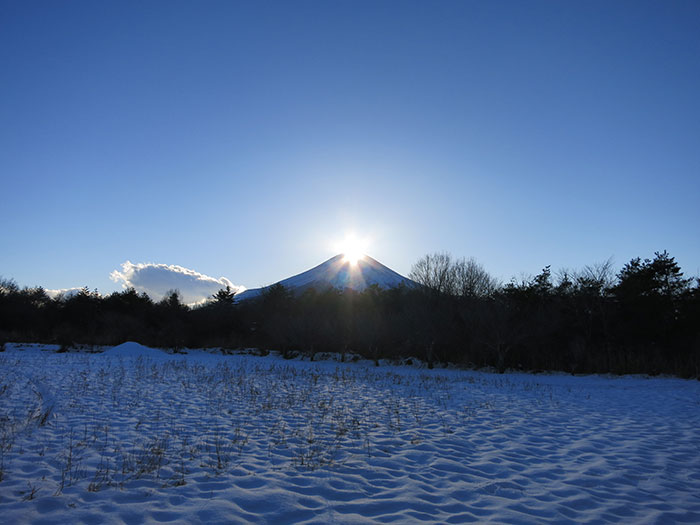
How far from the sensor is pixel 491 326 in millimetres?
25422

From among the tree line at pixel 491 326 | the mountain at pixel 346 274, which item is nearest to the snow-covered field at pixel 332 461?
the tree line at pixel 491 326

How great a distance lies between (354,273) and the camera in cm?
9450

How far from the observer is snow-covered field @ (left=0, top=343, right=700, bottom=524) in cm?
378

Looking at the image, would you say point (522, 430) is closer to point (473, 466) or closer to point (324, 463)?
point (473, 466)

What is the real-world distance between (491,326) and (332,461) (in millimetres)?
22457

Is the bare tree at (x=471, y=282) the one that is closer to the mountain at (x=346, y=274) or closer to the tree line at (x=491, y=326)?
the tree line at (x=491, y=326)

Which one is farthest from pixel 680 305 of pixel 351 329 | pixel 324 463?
pixel 324 463

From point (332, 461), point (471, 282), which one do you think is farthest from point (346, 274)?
point (332, 461)

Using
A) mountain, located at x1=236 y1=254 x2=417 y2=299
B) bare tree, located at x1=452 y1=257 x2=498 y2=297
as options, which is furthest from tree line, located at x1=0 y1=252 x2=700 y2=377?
mountain, located at x1=236 y1=254 x2=417 y2=299

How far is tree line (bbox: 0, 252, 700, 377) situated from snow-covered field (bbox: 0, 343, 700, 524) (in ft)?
53.8

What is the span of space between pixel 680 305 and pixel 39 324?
62520mm

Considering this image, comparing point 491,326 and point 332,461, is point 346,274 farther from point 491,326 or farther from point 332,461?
point 332,461

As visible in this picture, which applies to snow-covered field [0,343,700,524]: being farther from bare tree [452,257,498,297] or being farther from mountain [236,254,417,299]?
mountain [236,254,417,299]

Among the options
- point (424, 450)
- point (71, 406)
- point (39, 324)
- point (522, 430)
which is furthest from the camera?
point (39, 324)
